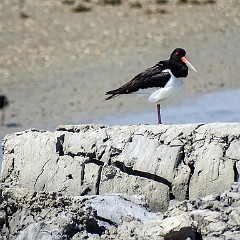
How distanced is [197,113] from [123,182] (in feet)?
22.3

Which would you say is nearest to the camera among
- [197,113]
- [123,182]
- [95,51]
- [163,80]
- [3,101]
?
[123,182]

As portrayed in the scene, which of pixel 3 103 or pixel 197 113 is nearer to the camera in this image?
pixel 197 113

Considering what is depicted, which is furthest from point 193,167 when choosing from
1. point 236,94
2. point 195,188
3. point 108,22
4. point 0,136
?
point 108,22

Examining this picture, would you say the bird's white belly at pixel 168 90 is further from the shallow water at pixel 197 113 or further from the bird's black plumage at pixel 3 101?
the bird's black plumage at pixel 3 101

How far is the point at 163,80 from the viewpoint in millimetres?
10734

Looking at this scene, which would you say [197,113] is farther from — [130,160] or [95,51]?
[130,160]

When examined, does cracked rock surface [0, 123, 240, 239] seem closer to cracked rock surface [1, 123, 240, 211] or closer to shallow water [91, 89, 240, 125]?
cracked rock surface [1, 123, 240, 211]

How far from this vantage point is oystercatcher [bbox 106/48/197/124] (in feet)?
35.2

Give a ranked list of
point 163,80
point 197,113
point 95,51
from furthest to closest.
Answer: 1. point 95,51
2. point 197,113
3. point 163,80

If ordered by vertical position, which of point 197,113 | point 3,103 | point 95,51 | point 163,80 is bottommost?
point 197,113

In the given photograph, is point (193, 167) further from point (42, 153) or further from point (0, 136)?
point (0, 136)

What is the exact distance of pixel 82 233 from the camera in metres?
7.25

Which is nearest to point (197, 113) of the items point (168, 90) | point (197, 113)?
point (197, 113)

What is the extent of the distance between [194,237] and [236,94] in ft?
33.4
